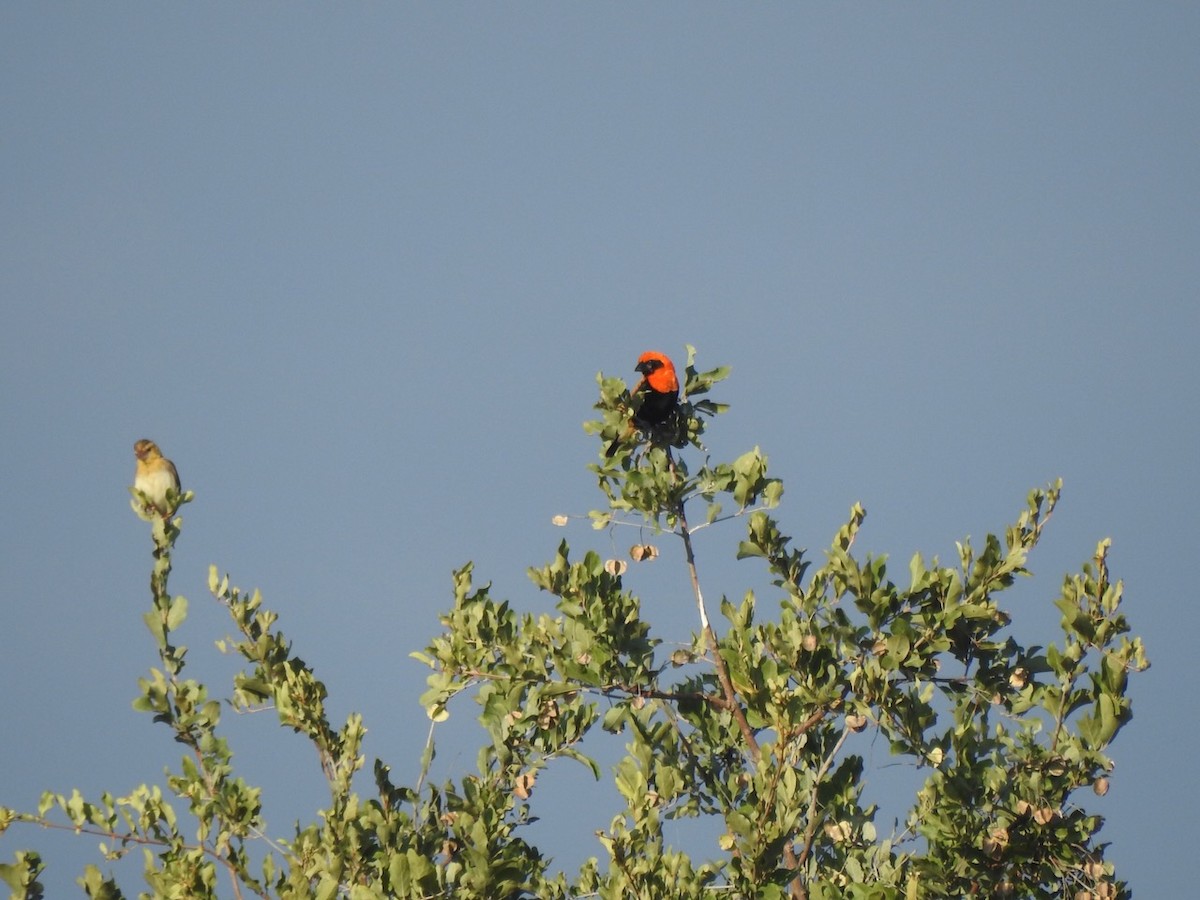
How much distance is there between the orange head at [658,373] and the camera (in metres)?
10.1

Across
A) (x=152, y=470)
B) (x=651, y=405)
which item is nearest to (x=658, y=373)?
(x=651, y=405)

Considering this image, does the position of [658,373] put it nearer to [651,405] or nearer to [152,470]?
[651,405]

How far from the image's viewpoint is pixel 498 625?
8711mm

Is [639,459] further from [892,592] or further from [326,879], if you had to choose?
[326,879]

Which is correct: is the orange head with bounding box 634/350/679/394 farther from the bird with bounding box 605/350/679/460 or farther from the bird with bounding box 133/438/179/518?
the bird with bounding box 133/438/179/518

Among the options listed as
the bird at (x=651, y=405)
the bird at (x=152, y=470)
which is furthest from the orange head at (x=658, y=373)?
the bird at (x=152, y=470)

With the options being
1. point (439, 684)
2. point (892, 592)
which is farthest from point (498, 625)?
point (892, 592)

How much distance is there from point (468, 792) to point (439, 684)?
30.6 inches

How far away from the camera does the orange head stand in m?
10.1

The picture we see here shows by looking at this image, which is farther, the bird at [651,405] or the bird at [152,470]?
the bird at [152,470]

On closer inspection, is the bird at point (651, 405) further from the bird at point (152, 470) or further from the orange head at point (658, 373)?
the bird at point (152, 470)

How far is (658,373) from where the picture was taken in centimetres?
1062

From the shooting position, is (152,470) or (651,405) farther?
(152,470)

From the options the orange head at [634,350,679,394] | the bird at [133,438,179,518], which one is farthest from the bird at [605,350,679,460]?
the bird at [133,438,179,518]
